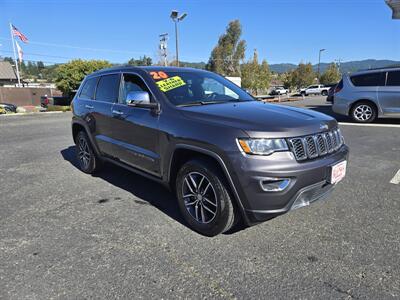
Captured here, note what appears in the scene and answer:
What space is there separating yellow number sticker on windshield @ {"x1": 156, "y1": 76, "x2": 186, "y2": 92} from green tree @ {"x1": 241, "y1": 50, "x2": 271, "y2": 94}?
46720 millimetres

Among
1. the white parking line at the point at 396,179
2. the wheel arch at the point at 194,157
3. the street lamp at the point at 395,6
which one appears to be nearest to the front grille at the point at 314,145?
the wheel arch at the point at 194,157

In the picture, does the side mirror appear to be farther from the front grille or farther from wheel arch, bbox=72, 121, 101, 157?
wheel arch, bbox=72, 121, 101, 157

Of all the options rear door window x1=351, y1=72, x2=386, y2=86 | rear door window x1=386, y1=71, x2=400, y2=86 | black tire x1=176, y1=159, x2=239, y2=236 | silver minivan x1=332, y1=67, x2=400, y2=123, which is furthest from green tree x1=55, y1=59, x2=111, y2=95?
black tire x1=176, y1=159, x2=239, y2=236

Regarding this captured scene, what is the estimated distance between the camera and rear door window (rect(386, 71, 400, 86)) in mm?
9430

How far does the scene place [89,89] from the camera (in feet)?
16.7

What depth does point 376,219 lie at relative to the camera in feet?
11.2

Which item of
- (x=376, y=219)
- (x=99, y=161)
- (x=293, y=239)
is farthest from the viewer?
(x=99, y=161)

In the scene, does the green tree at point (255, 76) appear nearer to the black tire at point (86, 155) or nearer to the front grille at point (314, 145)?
the black tire at point (86, 155)

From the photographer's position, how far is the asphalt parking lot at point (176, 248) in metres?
2.38

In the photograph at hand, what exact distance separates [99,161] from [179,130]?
2.45m

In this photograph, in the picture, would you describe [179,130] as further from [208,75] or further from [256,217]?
[208,75]

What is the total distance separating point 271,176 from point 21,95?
46.9m

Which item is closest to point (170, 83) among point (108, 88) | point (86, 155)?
point (108, 88)

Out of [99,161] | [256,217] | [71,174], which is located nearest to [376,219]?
[256,217]
